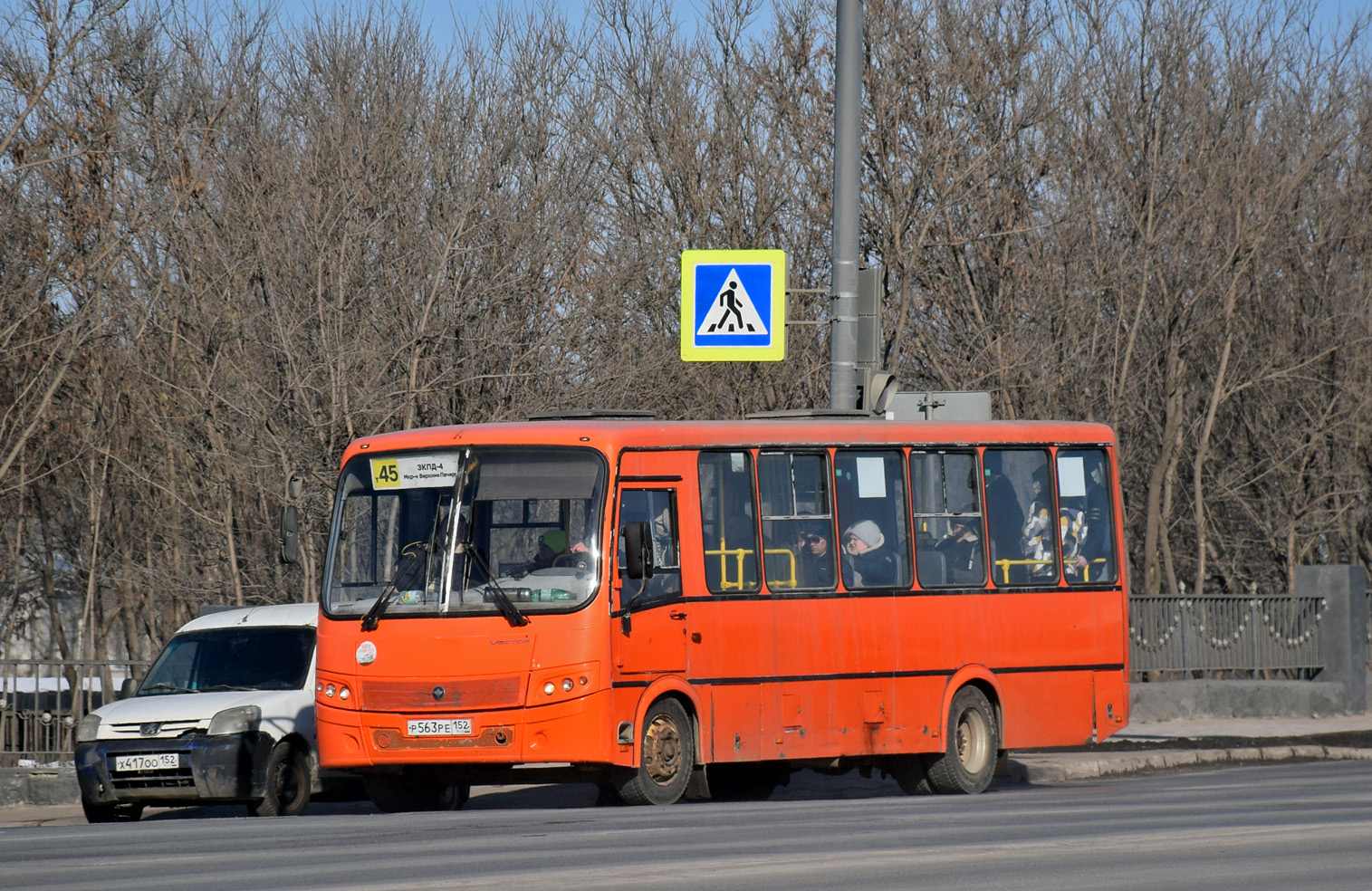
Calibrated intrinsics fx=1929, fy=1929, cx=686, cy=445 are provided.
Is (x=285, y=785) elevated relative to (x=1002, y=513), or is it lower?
lower

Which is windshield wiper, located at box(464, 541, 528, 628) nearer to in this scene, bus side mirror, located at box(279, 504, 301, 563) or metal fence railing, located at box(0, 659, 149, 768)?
bus side mirror, located at box(279, 504, 301, 563)

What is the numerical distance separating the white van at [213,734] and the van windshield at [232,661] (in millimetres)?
10

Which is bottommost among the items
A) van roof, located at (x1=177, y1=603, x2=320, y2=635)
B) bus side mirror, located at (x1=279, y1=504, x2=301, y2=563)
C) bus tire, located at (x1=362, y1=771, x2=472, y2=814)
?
bus tire, located at (x1=362, y1=771, x2=472, y2=814)

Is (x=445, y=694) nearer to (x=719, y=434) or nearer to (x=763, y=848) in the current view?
(x=719, y=434)

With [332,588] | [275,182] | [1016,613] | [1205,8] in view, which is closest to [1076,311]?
[1205,8]

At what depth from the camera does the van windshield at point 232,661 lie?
1575 centimetres

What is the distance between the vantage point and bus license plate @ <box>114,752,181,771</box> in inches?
579

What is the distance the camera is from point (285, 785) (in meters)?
15.2

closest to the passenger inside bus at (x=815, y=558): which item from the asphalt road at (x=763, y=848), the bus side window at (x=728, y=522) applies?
the bus side window at (x=728, y=522)

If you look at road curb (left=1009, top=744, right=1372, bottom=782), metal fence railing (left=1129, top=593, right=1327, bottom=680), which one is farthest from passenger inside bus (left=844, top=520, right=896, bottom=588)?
metal fence railing (left=1129, top=593, right=1327, bottom=680)

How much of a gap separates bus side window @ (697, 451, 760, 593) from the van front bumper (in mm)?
3818

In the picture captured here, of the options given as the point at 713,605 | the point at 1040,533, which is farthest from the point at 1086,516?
the point at 713,605

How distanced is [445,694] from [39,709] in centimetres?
767

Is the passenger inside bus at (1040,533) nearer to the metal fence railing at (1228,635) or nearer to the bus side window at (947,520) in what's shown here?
the bus side window at (947,520)
